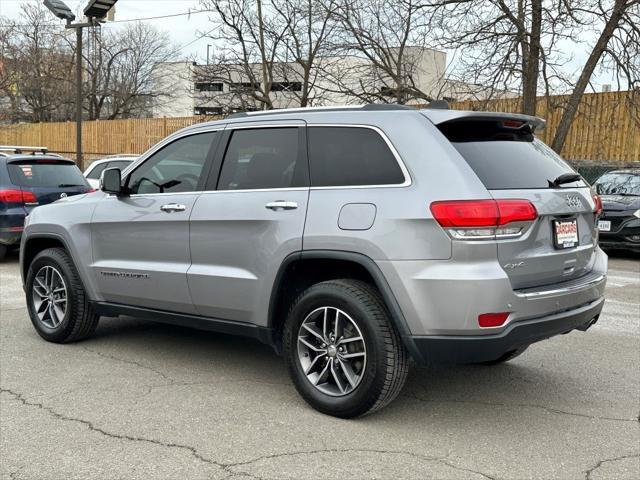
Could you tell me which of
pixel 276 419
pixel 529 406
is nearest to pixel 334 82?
pixel 529 406

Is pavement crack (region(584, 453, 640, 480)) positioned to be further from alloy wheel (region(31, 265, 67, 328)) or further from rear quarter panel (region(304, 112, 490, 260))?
alloy wheel (region(31, 265, 67, 328))

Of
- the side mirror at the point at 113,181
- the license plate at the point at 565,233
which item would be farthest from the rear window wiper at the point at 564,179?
the side mirror at the point at 113,181

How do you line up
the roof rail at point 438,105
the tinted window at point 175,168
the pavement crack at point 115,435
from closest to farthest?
the pavement crack at point 115,435 < the roof rail at point 438,105 < the tinted window at point 175,168

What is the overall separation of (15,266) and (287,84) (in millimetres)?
15145

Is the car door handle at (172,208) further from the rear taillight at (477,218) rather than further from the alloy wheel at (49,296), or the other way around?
the rear taillight at (477,218)

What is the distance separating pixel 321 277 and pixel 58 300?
105 inches

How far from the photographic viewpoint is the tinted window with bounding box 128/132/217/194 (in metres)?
4.84

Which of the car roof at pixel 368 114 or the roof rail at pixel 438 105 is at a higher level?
the roof rail at pixel 438 105

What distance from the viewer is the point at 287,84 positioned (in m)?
23.7

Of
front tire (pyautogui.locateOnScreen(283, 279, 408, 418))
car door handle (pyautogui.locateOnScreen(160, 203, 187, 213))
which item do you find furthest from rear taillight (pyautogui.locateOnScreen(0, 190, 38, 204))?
front tire (pyautogui.locateOnScreen(283, 279, 408, 418))

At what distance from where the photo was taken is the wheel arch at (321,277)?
3.68 meters

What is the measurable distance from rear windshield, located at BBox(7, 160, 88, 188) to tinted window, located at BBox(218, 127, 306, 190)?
667cm

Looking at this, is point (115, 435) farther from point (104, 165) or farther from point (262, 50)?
point (262, 50)

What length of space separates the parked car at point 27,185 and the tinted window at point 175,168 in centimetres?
552
